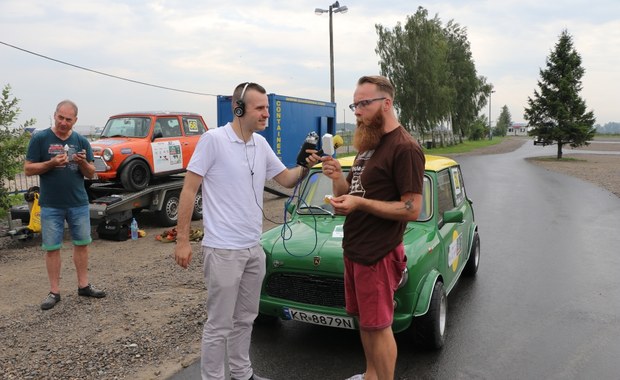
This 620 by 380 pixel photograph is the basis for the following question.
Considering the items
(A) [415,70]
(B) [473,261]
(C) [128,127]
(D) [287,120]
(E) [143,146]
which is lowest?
(B) [473,261]

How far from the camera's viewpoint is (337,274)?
350 cm

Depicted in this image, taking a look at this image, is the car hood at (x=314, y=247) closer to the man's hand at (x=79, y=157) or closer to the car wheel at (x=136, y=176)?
the man's hand at (x=79, y=157)

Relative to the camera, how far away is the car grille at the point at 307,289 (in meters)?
3.55

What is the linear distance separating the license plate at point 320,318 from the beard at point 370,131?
1.45 m

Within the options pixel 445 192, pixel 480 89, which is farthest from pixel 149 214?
pixel 480 89

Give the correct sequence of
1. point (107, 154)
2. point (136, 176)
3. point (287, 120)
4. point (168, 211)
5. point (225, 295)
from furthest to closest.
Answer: point (287, 120), point (168, 211), point (136, 176), point (107, 154), point (225, 295)

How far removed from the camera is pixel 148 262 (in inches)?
264

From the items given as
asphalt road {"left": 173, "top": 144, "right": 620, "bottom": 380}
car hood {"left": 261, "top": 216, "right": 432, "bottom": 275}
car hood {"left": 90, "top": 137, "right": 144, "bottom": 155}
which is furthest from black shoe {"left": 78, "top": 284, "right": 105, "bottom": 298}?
car hood {"left": 90, "top": 137, "right": 144, "bottom": 155}

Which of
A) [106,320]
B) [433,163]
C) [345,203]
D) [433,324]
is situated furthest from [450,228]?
[106,320]

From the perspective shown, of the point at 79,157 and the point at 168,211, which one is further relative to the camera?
the point at 168,211

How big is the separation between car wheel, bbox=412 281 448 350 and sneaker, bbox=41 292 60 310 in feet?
12.0

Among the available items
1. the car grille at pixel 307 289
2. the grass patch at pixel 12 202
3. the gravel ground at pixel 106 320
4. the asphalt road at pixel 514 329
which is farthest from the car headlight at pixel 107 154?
the car grille at pixel 307 289

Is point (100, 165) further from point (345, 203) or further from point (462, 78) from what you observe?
point (462, 78)

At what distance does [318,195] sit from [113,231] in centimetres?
499
